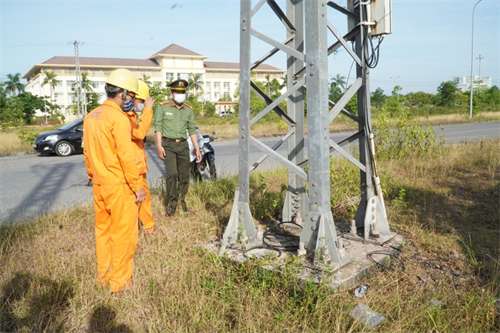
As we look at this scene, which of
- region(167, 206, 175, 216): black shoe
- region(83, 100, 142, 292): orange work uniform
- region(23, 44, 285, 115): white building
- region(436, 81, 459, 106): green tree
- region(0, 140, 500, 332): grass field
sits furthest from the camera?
region(23, 44, 285, 115): white building

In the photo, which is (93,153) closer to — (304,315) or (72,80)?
(304,315)

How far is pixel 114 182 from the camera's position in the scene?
3.69 meters

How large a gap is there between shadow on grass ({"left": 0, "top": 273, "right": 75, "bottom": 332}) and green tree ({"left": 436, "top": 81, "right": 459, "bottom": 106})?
5079 centimetres

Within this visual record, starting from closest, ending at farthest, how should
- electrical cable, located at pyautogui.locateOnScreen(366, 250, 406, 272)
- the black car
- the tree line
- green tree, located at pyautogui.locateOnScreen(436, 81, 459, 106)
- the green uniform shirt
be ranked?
electrical cable, located at pyautogui.locateOnScreen(366, 250, 406, 272)
the green uniform shirt
the black car
the tree line
green tree, located at pyautogui.locateOnScreen(436, 81, 459, 106)

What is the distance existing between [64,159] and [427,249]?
1226cm

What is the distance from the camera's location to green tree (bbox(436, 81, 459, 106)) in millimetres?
48812

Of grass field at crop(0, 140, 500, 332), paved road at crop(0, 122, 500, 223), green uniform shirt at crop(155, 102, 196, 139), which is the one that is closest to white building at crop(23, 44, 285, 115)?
paved road at crop(0, 122, 500, 223)

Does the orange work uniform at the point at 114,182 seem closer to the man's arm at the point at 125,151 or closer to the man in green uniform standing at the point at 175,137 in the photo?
the man's arm at the point at 125,151

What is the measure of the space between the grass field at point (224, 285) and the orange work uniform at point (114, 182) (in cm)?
23

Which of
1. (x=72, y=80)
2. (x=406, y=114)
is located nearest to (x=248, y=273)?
(x=406, y=114)

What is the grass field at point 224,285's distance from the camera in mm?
3098

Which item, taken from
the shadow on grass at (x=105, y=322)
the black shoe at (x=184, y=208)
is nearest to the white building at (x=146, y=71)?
the black shoe at (x=184, y=208)

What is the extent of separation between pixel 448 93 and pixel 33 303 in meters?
52.3

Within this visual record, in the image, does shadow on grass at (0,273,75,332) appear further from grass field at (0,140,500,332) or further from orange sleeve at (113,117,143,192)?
orange sleeve at (113,117,143,192)
